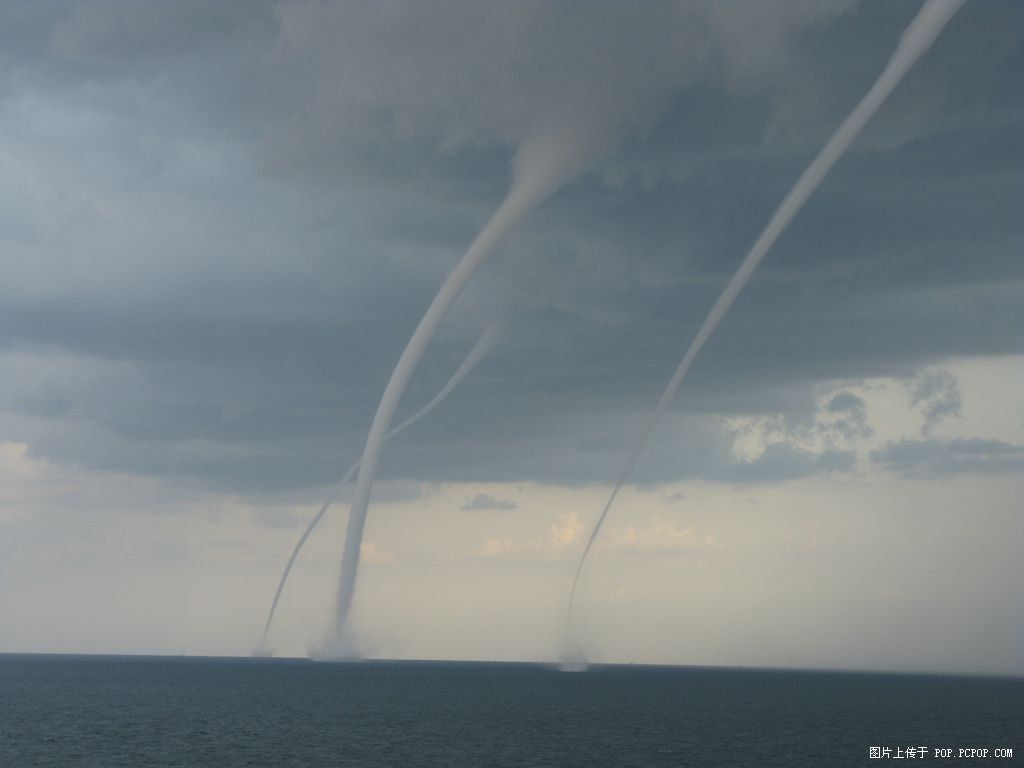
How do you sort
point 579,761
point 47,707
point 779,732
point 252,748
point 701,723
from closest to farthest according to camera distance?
1. point 579,761
2. point 252,748
3. point 779,732
4. point 701,723
5. point 47,707

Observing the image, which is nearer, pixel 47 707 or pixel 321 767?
pixel 321 767

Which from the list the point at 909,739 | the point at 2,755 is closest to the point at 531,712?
the point at 909,739

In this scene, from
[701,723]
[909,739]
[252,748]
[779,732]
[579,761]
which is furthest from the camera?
[701,723]

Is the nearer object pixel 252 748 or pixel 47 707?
pixel 252 748

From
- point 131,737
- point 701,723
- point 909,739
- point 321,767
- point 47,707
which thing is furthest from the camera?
point 47,707

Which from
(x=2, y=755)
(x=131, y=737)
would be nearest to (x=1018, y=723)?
(x=131, y=737)

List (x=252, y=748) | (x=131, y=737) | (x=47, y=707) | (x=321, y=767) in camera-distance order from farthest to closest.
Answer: (x=47, y=707)
(x=131, y=737)
(x=252, y=748)
(x=321, y=767)

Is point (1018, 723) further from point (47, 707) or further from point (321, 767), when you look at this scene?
point (47, 707)

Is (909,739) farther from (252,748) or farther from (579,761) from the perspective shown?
(252,748)
